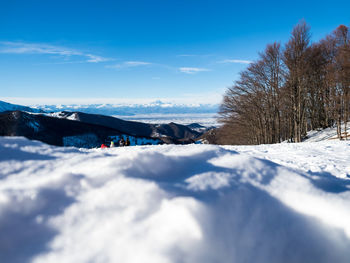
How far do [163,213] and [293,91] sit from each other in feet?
75.0

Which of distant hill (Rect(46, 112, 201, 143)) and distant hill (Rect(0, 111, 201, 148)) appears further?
distant hill (Rect(46, 112, 201, 143))

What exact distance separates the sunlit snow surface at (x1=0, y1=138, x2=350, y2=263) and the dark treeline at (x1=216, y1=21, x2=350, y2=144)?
64.5 ft

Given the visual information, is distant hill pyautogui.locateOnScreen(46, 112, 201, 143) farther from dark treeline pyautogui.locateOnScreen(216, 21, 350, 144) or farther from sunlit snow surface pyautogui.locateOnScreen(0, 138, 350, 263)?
sunlit snow surface pyautogui.locateOnScreen(0, 138, 350, 263)

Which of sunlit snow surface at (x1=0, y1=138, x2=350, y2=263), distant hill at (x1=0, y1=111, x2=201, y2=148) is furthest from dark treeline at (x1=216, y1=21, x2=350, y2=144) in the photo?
distant hill at (x1=0, y1=111, x2=201, y2=148)

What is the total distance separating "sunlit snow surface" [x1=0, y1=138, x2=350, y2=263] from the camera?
5.03 ft

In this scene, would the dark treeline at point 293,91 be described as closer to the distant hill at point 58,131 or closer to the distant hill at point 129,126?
the distant hill at point 58,131

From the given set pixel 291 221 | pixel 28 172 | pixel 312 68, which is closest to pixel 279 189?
pixel 291 221

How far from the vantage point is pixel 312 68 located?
20312mm

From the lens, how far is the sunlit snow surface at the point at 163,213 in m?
1.53

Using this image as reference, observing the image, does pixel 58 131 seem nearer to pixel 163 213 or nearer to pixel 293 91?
pixel 293 91

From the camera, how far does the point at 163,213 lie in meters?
1.75

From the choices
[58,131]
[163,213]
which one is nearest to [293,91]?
[163,213]

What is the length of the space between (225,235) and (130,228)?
76cm

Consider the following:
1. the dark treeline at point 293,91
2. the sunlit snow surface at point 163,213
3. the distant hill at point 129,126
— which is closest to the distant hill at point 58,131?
the dark treeline at point 293,91
